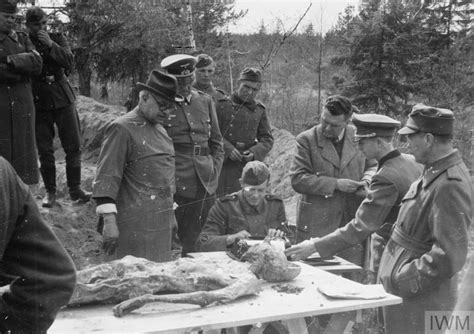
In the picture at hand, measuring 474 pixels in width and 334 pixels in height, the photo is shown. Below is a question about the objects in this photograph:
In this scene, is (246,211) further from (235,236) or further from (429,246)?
(429,246)

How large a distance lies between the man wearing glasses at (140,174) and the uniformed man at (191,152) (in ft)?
2.50

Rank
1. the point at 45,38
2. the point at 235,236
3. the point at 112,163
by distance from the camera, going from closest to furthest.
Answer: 1. the point at 112,163
2. the point at 235,236
3. the point at 45,38

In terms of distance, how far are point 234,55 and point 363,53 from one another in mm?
3826

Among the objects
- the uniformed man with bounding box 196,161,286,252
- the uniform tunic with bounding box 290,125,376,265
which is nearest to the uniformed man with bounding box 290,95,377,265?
the uniform tunic with bounding box 290,125,376,265

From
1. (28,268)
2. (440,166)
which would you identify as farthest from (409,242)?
(28,268)

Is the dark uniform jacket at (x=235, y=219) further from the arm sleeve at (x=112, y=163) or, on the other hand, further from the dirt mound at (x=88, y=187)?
the dirt mound at (x=88, y=187)

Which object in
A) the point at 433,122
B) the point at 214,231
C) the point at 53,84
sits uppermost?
the point at 53,84

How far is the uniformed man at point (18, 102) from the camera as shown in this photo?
407cm

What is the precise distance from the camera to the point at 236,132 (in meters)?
5.55

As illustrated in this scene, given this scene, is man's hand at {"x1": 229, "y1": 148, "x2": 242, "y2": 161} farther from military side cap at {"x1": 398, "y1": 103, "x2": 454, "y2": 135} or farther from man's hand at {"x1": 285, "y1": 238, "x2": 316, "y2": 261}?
military side cap at {"x1": 398, "y1": 103, "x2": 454, "y2": 135}

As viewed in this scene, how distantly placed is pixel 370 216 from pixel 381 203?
112mm

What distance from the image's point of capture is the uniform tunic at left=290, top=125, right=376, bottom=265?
4.60 meters

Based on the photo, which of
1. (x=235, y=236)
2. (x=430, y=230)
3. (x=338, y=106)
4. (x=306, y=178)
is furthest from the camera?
(x=306, y=178)

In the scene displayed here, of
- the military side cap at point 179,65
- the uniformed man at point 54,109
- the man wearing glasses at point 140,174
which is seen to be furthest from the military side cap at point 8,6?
the military side cap at point 179,65
